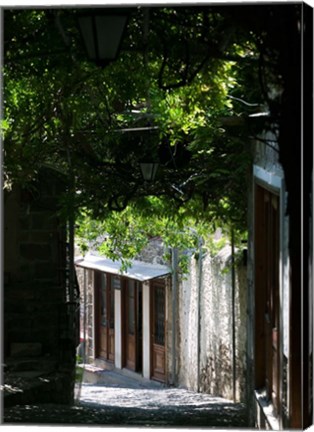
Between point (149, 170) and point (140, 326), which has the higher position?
point (149, 170)

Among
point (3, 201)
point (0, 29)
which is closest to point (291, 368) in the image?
point (3, 201)

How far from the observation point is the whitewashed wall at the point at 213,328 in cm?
468

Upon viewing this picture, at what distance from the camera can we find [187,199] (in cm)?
468

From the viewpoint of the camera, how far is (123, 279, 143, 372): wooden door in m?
4.78

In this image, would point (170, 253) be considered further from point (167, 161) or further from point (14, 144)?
point (14, 144)

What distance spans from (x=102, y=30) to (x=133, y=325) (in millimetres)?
1237

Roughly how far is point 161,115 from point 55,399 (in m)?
1.29

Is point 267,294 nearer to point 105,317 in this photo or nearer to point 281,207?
point 281,207

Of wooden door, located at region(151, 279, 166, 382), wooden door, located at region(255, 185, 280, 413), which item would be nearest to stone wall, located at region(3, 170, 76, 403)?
wooden door, located at region(151, 279, 166, 382)

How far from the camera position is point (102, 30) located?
181 inches

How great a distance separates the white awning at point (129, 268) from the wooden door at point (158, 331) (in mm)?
41

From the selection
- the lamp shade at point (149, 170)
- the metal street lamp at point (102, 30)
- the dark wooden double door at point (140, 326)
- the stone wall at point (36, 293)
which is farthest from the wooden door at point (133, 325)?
the metal street lamp at point (102, 30)

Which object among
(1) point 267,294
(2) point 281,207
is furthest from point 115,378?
(2) point 281,207

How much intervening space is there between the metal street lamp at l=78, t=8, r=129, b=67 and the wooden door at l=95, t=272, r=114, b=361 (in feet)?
3.04
